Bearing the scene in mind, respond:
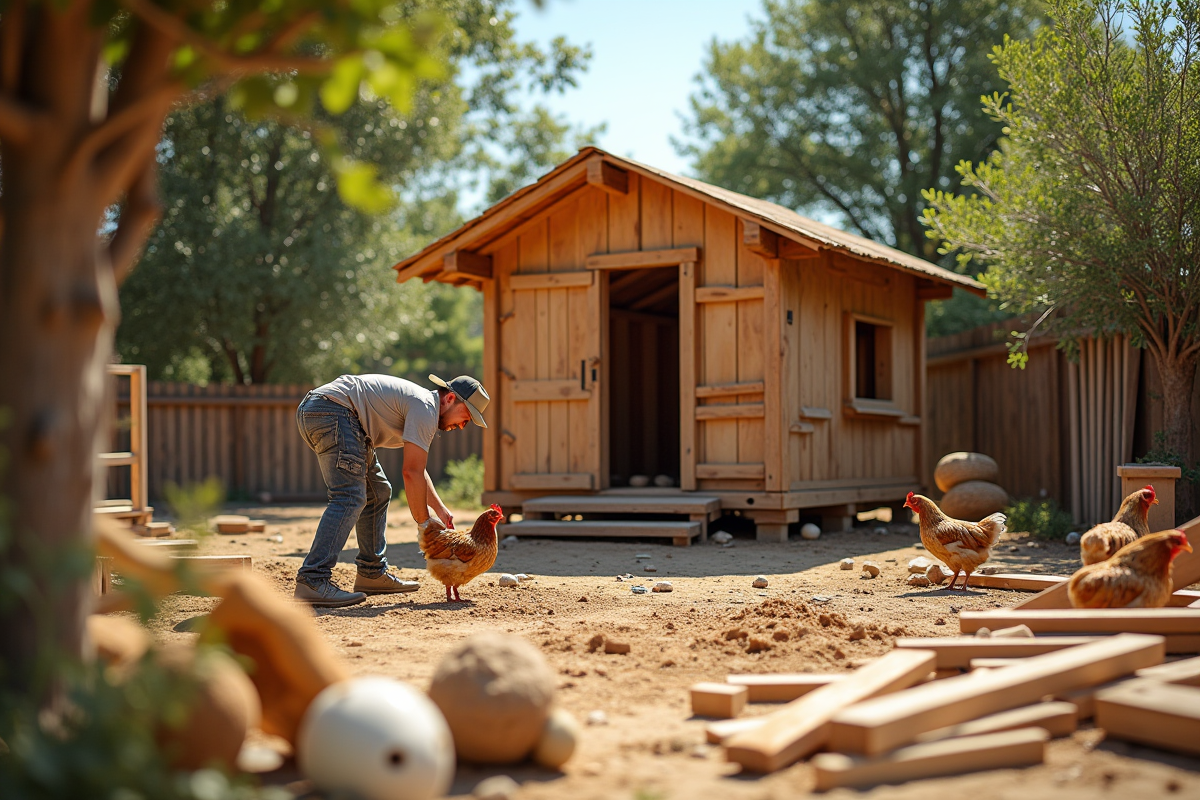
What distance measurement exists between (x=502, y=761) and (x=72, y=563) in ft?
4.98

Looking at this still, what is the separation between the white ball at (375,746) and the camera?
8.86 ft

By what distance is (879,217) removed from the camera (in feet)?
88.2

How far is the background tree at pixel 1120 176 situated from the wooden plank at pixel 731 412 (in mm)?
3227

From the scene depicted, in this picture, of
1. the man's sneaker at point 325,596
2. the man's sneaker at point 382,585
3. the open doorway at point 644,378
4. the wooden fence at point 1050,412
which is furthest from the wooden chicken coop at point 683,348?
the man's sneaker at point 325,596

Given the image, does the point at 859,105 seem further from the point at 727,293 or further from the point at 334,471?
the point at 334,471

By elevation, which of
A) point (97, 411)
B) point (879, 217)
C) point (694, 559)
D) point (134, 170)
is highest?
point (879, 217)

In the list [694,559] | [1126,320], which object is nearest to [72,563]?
[694,559]

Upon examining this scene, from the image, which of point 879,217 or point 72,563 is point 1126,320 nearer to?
point 72,563

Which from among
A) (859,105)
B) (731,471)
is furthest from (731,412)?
(859,105)

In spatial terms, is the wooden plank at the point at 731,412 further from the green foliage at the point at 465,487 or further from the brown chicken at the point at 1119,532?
the green foliage at the point at 465,487

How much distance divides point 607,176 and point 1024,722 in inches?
333

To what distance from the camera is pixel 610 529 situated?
10609 mm

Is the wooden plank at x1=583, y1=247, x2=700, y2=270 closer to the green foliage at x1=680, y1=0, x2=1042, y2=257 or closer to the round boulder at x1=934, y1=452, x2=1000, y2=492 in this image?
the round boulder at x1=934, y1=452, x2=1000, y2=492

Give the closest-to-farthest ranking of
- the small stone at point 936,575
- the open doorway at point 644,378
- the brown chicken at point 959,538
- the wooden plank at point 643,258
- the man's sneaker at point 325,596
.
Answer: the man's sneaker at point 325,596 < the brown chicken at point 959,538 < the small stone at point 936,575 < the wooden plank at point 643,258 < the open doorway at point 644,378
